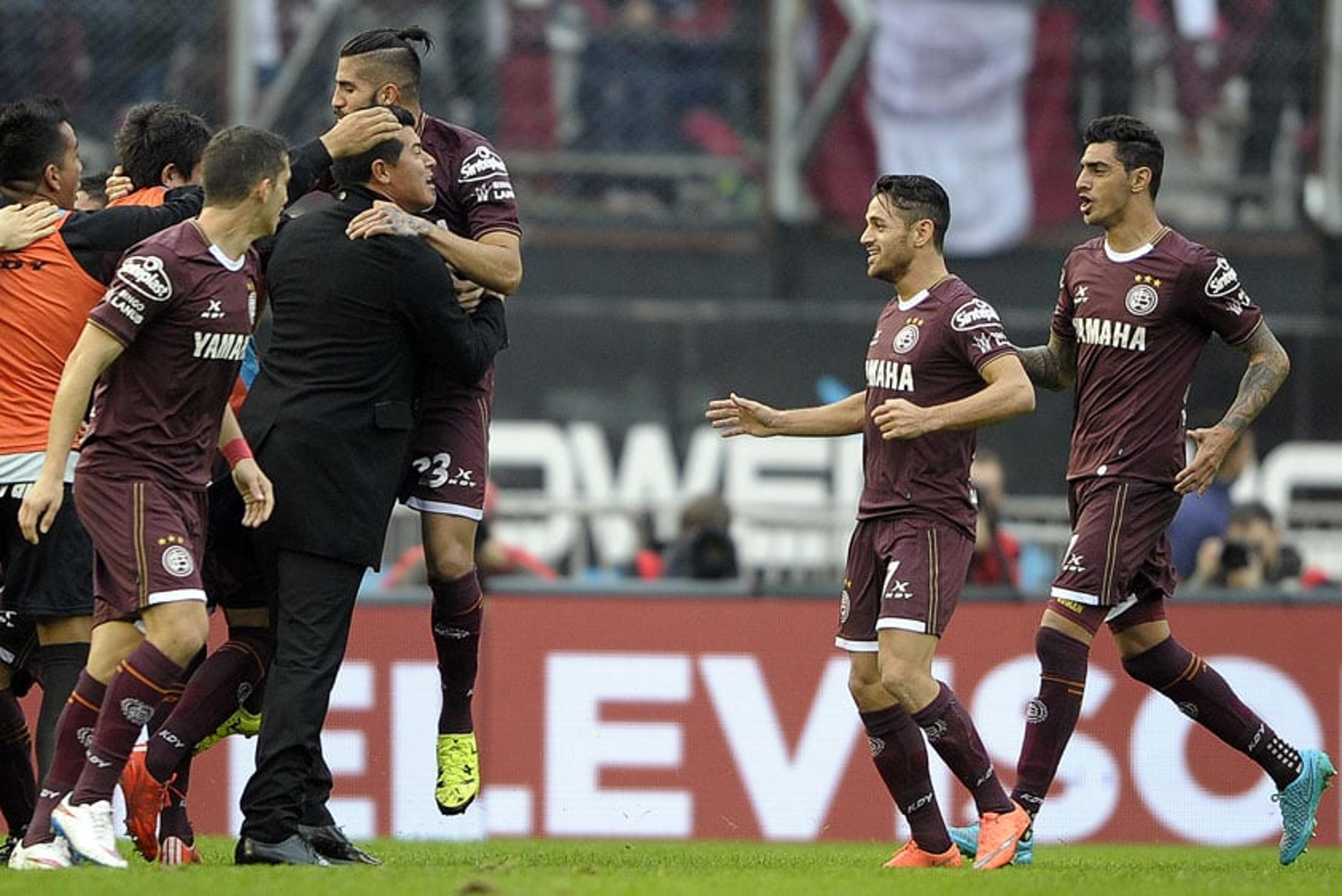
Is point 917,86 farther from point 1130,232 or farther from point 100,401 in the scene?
point 100,401

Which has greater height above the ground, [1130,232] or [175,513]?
[1130,232]

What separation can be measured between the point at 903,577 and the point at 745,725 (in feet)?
13.6

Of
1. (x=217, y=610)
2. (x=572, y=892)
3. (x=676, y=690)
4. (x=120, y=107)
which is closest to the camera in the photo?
(x=572, y=892)

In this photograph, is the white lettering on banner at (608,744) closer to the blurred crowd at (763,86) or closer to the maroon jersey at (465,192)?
the maroon jersey at (465,192)

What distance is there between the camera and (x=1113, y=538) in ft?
27.9

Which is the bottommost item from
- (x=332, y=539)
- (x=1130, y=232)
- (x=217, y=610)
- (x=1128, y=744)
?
(x=1128, y=744)

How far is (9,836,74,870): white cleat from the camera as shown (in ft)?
23.9

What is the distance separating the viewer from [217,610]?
1115 centimetres

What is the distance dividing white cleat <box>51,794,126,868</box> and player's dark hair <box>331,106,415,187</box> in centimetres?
209

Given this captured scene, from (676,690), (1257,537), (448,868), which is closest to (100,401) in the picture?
(448,868)

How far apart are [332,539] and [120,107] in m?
8.81

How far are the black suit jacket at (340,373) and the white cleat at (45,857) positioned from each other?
3.67 ft

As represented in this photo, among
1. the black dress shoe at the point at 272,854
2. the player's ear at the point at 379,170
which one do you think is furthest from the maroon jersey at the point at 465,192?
the black dress shoe at the point at 272,854

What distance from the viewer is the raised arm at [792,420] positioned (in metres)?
8.73
